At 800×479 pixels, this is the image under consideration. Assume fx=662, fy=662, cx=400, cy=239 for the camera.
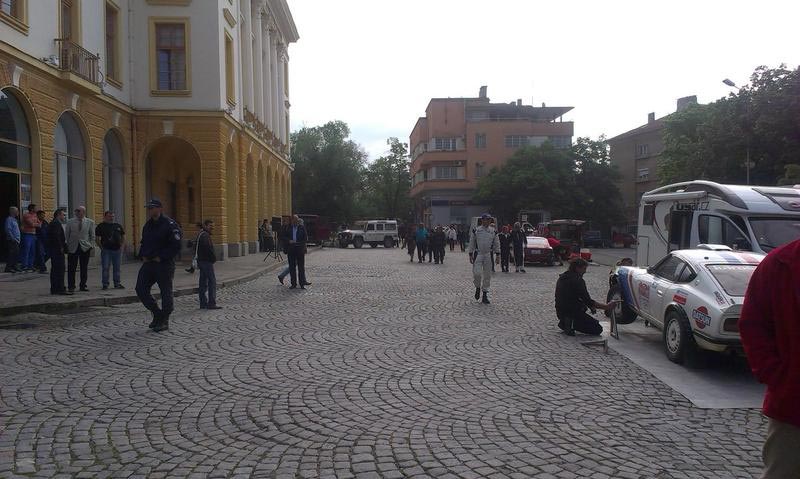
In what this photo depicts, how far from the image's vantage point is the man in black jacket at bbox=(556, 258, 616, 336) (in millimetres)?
9383

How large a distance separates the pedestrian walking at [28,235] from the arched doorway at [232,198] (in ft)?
38.2

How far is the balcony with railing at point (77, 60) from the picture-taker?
18.7 metres

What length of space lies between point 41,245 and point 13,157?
237cm

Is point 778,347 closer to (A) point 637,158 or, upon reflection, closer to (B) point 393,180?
(A) point 637,158

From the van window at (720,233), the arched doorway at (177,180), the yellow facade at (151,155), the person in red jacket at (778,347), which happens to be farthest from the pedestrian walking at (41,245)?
the person in red jacket at (778,347)

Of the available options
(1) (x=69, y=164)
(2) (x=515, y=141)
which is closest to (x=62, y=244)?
(1) (x=69, y=164)

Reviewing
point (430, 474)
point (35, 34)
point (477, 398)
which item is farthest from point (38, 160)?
point (430, 474)

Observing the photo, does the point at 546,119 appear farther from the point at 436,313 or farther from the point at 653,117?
the point at 436,313

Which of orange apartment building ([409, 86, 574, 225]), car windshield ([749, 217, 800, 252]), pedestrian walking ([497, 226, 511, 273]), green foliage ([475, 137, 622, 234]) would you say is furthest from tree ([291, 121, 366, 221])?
car windshield ([749, 217, 800, 252])

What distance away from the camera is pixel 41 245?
56.4ft

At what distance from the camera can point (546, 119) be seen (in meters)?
73.8

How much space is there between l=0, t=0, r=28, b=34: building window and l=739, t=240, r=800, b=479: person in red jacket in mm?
17945

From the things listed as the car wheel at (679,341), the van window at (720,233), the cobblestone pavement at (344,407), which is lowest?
the cobblestone pavement at (344,407)

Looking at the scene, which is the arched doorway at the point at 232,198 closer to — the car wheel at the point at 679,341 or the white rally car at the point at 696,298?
the white rally car at the point at 696,298
